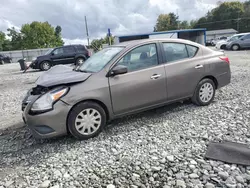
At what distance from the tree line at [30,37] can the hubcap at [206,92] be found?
64.3 metres

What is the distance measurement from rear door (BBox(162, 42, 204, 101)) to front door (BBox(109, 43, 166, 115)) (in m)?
0.18

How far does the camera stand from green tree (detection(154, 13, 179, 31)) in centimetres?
8338

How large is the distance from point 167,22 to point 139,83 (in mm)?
86603

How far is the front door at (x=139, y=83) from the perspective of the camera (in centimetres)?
359

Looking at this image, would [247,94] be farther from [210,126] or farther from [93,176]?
[93,176]

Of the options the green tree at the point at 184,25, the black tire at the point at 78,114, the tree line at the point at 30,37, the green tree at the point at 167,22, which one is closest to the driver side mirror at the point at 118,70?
the black tire at the point at 78,114

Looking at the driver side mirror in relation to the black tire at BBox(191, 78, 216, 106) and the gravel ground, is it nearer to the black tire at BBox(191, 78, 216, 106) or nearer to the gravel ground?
the gravel ground

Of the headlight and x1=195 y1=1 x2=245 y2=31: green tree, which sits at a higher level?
x1=195 y1=1 x2=245 y2=31: green tree

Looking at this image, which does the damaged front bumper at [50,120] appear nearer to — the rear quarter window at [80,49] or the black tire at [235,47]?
the rear quarter window at [80,49]

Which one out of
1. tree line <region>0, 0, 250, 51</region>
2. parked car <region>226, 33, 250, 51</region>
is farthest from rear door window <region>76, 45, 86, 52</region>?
tree line <region>0, 0, 250, 51</region>

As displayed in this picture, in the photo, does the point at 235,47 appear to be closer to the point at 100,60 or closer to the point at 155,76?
the point at 155,76

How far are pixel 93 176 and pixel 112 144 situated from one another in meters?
0.78

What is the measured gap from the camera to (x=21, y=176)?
8.79 feet

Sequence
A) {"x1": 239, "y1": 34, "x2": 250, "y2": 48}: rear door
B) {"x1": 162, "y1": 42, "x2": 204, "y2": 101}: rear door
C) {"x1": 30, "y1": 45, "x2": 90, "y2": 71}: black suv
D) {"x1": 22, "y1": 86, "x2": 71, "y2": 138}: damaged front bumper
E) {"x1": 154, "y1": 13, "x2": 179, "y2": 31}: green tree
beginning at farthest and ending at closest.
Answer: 1. {"x1": 154, "y1": 13, "x2": 179, "y2": 31}: green tree
2. {"x1": 239, "y1": 34, "x2": 250, "y2": 48}: rear door
3. {"x1": 30, "y1": 45, "x2": 90, "y2": 71}: black suv
4. {"x1": 162, "y1": 42, "x2": 204, "y2": 101}: rear door
5. {"x1": 22, "y1": 86, "x2": 71, "y2": 138}: damaged front bumper
